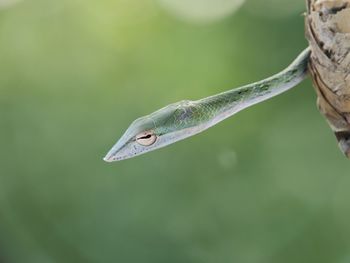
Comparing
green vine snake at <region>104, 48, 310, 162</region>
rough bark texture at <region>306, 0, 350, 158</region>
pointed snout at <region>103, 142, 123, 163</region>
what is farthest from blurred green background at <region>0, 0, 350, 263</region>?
rough bark texture at <region>306, 0, 350, 158</region>

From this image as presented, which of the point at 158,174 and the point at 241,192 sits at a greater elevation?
the point at 158,174

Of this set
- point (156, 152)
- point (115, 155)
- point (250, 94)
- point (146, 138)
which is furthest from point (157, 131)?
point (156, 152)

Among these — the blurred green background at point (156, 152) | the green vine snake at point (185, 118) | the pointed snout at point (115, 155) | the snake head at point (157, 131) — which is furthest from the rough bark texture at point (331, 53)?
the blurred green background at point (156, 152)

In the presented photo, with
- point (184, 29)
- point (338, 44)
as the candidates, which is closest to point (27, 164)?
point (184, 29)

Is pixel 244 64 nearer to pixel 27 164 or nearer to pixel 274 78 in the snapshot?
pixel 27 164

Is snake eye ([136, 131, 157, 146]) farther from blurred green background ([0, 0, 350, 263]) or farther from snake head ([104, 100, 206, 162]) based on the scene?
blurred green background ([0, 0, 350, 263])

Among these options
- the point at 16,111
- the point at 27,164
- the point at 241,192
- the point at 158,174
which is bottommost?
the point at 241,192

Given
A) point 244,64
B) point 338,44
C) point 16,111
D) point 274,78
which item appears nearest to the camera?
point 338,44
